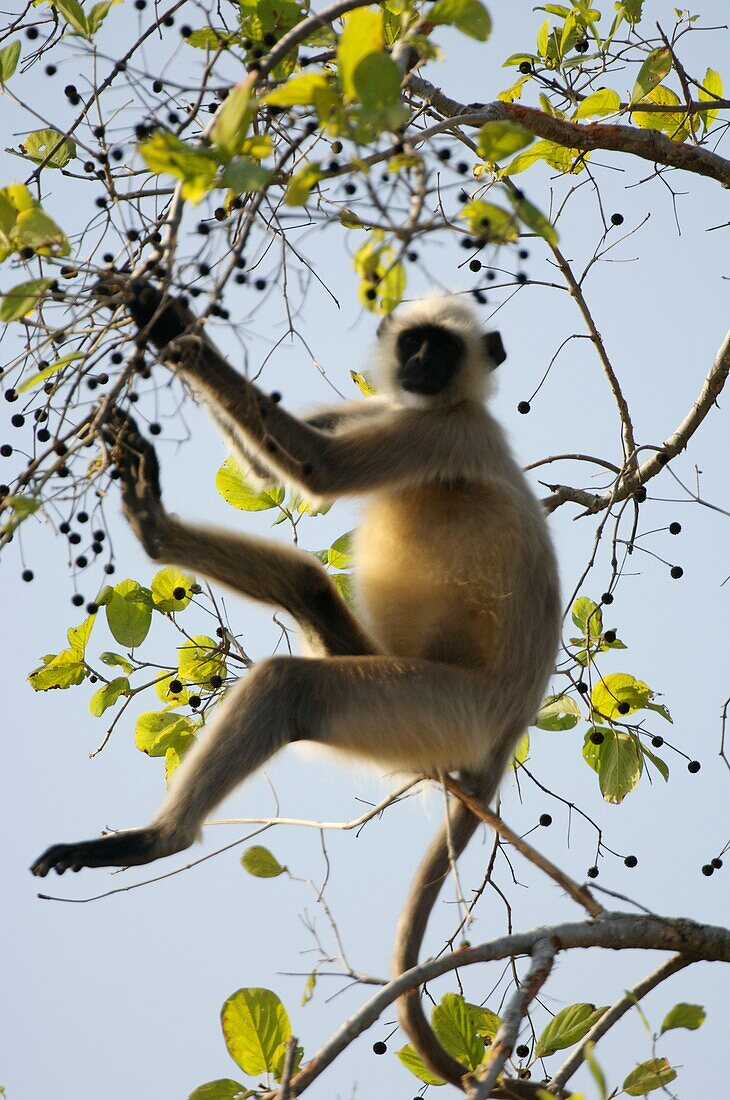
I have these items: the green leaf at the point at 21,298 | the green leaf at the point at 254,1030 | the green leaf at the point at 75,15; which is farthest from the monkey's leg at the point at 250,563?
the green leaf at the point at 254,1030

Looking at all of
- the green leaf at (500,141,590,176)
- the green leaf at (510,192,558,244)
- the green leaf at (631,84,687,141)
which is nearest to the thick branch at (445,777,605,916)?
the green leaf at (510,192,558,244)

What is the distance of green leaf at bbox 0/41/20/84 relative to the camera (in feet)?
10.9

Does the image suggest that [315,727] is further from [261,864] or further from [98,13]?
[98,13]

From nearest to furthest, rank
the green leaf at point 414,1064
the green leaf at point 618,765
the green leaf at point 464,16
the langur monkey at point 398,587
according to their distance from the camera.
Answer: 1. the green leaf at point 464,16
2. the green leaf at point 414,1064
3. the langur monkey at point 398,587
4. the green leaf at point 618,765

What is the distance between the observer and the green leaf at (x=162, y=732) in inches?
180

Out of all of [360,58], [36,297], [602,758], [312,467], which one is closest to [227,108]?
[360,58]

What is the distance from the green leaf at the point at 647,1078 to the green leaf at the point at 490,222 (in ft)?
7.11

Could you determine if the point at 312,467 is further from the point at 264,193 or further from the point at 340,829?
the point at 264,193

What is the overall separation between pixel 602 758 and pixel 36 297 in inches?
110

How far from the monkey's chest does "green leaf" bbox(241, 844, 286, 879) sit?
1239 millimetres

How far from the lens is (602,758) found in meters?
4.45

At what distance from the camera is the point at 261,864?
362cm

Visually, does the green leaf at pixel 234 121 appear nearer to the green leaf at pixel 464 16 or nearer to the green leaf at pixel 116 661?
the green leaf at pixel 464 16

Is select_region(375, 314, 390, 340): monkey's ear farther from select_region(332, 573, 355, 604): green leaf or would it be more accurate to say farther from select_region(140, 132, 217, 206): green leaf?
select_region(140, 132, 217, 206): green leaf
